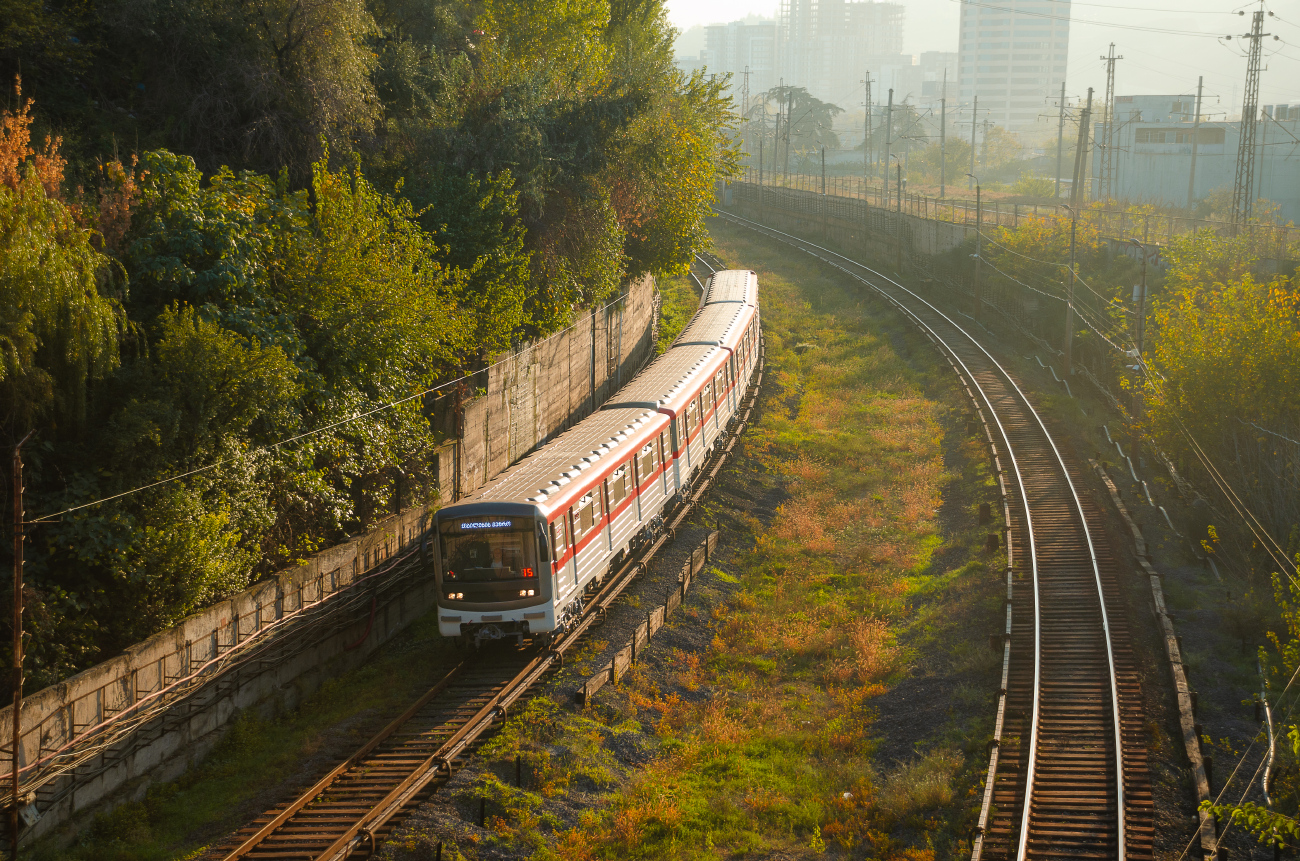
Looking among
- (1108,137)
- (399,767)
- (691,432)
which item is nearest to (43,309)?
(399,767)

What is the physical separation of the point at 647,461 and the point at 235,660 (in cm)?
957

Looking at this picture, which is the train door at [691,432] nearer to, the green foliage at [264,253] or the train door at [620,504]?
the train door at [620,504]

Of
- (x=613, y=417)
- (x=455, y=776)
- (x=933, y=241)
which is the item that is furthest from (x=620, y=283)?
(x=933, y=241)

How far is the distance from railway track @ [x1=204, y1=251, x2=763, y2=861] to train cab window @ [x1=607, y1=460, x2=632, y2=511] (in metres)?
2.24

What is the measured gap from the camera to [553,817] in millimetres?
13391

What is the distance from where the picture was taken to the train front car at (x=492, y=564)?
644 inches

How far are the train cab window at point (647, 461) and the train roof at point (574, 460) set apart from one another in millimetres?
221

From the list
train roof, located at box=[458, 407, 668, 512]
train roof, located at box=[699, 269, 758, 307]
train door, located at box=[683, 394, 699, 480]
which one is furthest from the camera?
train roof, located at box=[699, 269, 758, 307]

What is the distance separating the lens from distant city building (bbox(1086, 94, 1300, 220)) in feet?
238

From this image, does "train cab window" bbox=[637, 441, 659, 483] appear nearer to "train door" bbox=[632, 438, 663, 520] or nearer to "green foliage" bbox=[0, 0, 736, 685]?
"train door" bbox=[632, 438, 663, 520]

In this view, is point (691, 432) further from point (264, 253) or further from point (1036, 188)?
point (1036, 188)

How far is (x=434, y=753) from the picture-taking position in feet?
46.9

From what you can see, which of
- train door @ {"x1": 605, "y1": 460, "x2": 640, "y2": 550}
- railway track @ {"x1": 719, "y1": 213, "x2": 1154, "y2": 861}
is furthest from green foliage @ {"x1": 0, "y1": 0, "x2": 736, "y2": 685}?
railway track @ {"x1": 719, "y1": 213, "x2": 1154, "y2": 861}

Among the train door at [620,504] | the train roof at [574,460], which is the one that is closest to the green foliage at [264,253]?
the train roof at [574,460]
